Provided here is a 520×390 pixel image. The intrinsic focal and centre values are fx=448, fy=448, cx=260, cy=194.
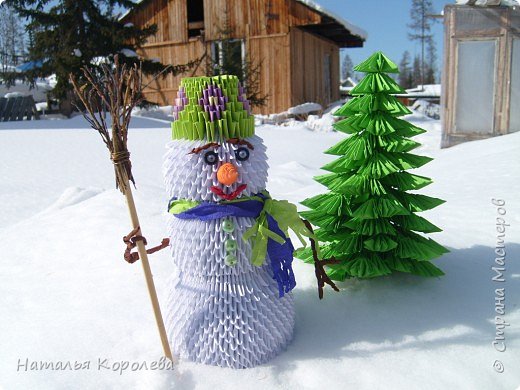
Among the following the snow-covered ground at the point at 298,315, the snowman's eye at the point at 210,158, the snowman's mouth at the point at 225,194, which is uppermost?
the snowman's eye at the point at 210,158

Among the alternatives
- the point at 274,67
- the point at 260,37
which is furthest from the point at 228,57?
the point at 274,67

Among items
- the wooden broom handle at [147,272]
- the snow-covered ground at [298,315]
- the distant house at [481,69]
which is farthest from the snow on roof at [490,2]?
the wooden broom handle at [147,272]

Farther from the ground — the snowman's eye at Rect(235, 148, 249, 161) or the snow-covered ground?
the snowman's eye at Rect(235, 148, 249, 161)

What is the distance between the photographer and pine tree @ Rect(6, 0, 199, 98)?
13.8m

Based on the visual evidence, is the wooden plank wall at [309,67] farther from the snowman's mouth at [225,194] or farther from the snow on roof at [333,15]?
the snowman's mouth at [225,194]

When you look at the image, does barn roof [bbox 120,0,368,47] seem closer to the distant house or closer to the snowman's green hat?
the distant house

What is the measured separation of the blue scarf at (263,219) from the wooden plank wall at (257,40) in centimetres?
1358

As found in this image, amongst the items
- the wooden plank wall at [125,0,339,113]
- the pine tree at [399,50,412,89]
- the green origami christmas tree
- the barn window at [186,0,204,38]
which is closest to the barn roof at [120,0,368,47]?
the wooden plank wall at [125,0,339,113]

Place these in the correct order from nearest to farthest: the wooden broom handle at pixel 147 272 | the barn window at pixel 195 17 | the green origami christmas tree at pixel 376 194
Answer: the wooden broom handle at pixel 147 272 → the green origami christmas tree at pixel 376 194 → the barn window at pixel 195 17

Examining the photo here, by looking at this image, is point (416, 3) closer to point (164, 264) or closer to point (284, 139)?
point (284, 139)

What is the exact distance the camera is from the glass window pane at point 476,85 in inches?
332

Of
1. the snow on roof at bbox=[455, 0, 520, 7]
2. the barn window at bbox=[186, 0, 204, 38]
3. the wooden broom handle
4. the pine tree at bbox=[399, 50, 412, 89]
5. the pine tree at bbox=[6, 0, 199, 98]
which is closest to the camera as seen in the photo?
the wooden broom handle

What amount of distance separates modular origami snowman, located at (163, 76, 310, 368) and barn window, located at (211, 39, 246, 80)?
12823mm

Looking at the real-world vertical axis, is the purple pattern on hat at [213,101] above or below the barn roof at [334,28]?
below
